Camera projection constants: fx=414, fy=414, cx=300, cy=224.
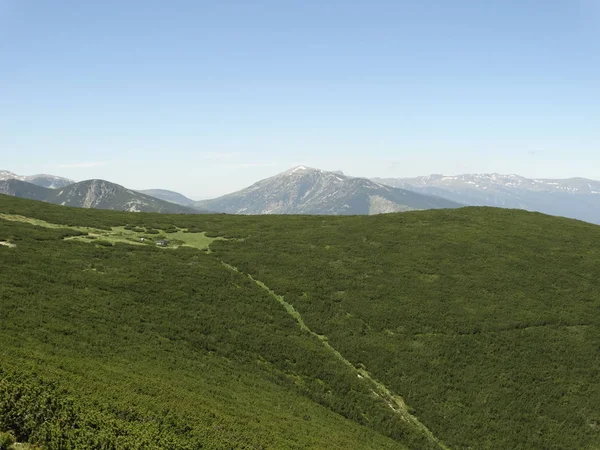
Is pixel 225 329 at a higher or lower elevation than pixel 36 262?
lower

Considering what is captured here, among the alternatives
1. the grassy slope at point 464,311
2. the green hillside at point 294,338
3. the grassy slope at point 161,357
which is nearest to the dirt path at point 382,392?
the green hillside at point 294,338

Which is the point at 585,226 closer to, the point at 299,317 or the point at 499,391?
the point at 499,391

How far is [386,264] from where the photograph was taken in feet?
187

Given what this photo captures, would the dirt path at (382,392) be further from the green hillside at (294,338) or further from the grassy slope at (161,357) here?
the grassy slope at (161,357)

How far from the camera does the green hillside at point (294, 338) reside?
2183 centimetres

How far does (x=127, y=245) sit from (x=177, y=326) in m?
22.0

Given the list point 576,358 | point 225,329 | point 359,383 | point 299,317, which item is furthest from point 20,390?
point 576,358

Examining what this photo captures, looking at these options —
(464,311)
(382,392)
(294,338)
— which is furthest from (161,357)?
(464,311)

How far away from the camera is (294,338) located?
4016 cm

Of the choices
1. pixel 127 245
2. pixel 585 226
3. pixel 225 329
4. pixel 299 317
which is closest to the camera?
pixel 225 329

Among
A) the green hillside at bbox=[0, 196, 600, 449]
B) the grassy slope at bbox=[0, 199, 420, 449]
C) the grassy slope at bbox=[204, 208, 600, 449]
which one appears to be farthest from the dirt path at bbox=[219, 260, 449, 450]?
the grassy slope at bbox=[0, 199, 420, 449]

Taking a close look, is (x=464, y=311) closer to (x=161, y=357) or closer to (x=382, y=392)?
(x=382, y=392)

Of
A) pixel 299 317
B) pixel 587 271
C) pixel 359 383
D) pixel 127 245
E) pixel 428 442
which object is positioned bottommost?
pixel 428 442

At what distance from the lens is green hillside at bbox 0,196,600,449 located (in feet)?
71.6
